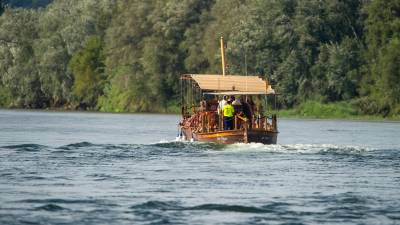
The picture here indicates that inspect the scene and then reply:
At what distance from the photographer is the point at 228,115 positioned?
173ft

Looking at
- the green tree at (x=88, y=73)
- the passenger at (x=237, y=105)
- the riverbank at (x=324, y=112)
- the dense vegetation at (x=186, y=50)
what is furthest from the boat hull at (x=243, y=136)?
the green tree at (x=88, y=73)

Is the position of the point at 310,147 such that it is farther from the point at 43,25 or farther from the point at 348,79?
the point at 43,25

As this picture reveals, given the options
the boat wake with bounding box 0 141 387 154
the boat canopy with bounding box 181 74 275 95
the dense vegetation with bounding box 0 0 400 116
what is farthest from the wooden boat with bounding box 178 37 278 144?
the dense vegetation with bounding box 0 0 400 116

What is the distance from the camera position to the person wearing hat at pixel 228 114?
52.6m

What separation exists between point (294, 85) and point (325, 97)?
316cm

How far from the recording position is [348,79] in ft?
348

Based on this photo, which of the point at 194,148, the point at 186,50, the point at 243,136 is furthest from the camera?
the point at 186,50

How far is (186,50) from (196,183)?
85606 mm

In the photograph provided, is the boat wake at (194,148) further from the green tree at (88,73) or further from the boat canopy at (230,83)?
the green tree at (88,73)

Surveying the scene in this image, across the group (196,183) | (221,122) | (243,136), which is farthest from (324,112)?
(196,183)

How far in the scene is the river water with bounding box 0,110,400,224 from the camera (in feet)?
98.3

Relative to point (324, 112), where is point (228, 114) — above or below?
above

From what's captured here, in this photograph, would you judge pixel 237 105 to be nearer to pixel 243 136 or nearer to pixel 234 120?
pixel 234 120

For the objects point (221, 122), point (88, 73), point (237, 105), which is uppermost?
point (88, 73)
